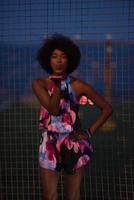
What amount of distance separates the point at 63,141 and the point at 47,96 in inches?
13.9

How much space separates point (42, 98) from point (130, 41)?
1.91 m

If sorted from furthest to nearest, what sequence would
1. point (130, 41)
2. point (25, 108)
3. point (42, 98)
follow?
point (25, 108), point (130, 41), point (42, 98)

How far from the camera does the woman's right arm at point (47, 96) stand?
11.8 feet

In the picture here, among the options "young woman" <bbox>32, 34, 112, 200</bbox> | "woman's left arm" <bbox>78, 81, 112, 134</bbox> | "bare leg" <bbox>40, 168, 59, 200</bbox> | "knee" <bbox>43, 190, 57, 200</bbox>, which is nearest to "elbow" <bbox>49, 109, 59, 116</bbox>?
"young woman" <bbox>32, 34, 112, 200</bbox>

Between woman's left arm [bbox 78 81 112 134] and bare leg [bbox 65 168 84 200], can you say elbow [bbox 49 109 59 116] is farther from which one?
bare leg [bbox 65 168 84 200]

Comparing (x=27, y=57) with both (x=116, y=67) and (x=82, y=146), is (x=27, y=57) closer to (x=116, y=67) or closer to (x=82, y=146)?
(x=116, y=67)

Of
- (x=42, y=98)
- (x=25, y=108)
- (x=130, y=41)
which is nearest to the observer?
(x=42, y=98)

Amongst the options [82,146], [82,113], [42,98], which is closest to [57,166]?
[82,146]

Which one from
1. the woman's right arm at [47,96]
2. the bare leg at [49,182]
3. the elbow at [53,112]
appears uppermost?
the woman's right arm at [47,96]

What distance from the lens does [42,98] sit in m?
3.72

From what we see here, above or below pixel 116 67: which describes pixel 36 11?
above

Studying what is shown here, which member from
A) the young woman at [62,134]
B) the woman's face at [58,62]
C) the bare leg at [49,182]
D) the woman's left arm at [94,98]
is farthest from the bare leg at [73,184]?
the woman's face at [58,62]

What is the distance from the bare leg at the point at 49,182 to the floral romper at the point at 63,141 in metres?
0.04

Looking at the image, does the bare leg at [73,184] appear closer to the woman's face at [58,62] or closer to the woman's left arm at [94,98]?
the woman's left arm at [94,98]
